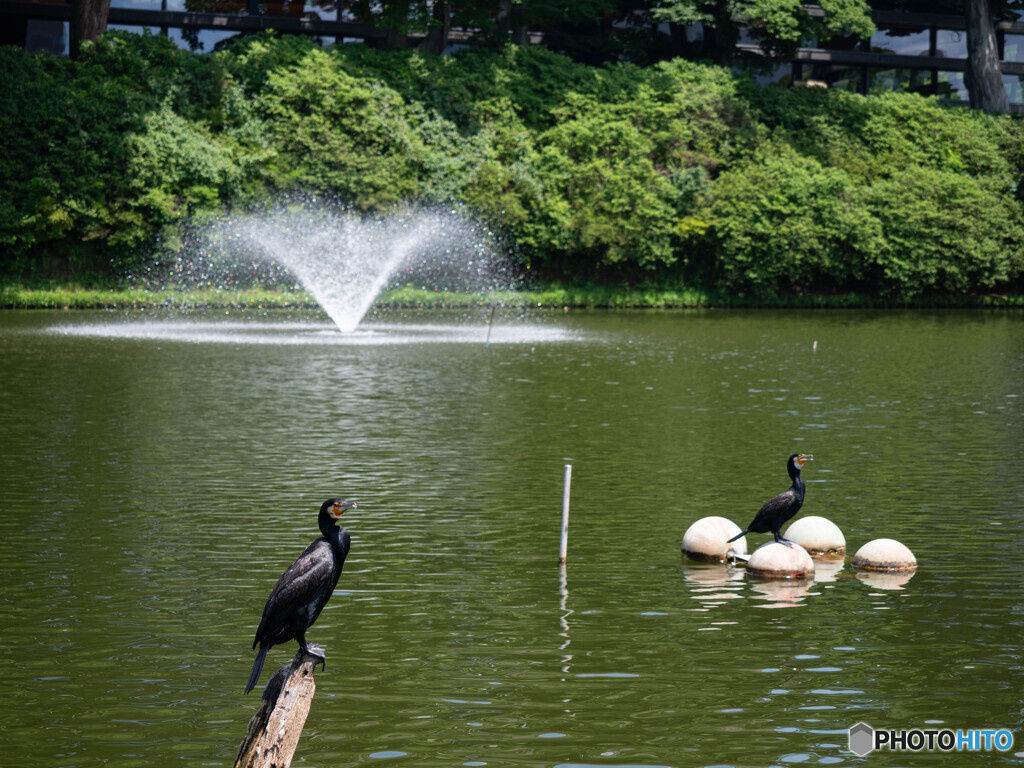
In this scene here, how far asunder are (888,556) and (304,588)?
8672 millimetres

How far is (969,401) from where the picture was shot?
3206cm

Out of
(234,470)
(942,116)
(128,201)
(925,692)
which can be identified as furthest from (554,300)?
(925,692)

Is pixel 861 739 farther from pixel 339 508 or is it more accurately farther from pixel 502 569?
pixel 502 569

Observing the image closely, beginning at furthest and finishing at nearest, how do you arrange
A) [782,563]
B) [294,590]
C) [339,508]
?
[782,563]
[294,590]
[339,508]

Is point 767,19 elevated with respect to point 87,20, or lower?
elevated

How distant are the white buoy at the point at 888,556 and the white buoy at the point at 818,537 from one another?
2.36 ft

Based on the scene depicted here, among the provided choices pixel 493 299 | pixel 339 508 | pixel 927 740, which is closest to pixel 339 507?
pixel 339 508

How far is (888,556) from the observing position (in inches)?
619

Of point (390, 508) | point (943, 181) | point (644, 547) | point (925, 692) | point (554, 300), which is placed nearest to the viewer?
point (925, 692)

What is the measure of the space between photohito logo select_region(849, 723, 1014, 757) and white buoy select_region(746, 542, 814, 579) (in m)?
5.10

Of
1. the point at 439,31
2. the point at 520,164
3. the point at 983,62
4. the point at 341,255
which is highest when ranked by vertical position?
the point at 439,31

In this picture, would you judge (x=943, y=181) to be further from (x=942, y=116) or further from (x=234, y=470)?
(x=234, y=470)

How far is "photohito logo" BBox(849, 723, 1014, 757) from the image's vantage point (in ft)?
33.3

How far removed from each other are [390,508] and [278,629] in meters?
9.99
